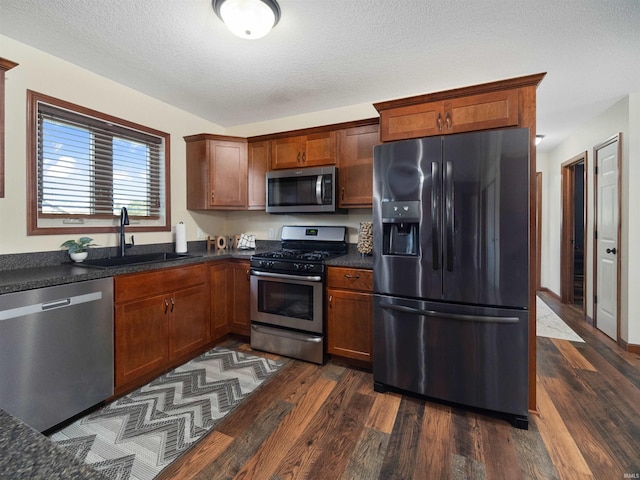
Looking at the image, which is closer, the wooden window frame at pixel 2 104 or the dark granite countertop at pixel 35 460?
the dark granite countertop at pixel 35 460

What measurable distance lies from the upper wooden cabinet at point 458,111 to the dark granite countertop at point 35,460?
2.29 metres

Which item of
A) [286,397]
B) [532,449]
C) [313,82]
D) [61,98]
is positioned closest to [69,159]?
[61,98]

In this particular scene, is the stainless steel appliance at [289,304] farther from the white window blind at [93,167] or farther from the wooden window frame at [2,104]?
the wooden window frame at [2,104]

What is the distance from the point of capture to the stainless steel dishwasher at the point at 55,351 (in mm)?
1566

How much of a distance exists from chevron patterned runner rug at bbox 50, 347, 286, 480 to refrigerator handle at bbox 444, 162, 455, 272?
1.70 metres

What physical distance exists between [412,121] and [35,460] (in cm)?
237

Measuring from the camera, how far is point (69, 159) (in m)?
2.36

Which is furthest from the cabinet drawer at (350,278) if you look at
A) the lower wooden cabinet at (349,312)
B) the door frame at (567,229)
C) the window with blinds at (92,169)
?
the door frame at (567,229)

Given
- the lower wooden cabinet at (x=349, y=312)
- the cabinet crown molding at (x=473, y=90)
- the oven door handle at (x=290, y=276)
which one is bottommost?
the lower wooden cabinet at (x=349, y=312)

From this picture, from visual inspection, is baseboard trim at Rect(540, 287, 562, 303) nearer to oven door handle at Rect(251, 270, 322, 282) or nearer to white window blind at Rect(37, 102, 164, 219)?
oven door handle at Rect(251, 270, 322, 282)

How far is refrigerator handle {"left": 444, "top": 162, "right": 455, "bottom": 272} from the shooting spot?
1925mm

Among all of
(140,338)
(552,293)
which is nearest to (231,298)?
(140,338)

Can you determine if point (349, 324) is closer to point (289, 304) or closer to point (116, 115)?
point (289, 304)

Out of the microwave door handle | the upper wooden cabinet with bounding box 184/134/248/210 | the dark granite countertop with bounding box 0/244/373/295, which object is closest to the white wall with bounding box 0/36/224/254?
the dark granite countertop with bounding box 0/244/373/295
